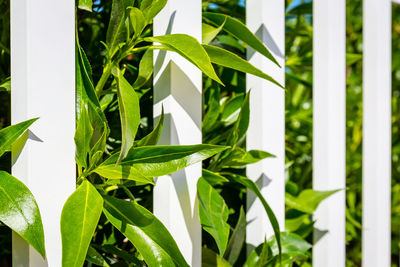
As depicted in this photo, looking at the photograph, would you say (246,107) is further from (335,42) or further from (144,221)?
(335,42)

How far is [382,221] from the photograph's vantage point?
3.02 feet

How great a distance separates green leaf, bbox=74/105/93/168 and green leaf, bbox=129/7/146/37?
118 millimetres

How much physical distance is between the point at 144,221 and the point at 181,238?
0.41ft

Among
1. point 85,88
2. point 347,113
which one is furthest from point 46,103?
point 347,113

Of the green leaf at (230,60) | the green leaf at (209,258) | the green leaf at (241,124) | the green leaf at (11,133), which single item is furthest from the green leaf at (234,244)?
the green leaf at (11,133)

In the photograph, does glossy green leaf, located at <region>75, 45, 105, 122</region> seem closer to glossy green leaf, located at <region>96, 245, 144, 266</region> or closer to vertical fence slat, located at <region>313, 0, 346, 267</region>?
glossy green leaf, located at <region>96, 245, 144, 266</region>

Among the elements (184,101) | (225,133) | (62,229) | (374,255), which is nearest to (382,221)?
(374,255)

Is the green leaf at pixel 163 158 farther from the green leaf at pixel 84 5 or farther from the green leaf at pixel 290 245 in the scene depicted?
the green leaf at pixel 290 245

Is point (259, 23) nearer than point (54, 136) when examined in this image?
No

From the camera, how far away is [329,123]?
0.78 meters

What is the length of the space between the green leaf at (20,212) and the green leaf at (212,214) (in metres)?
0.21

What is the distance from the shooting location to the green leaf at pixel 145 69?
523mm

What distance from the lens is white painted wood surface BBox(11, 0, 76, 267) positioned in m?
0.45

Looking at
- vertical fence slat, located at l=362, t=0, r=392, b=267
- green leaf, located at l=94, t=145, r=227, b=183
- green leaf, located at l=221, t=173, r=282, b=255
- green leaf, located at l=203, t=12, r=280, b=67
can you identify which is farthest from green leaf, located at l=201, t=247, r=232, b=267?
vertical fence slat, located at l=362, t=0, r=392, b=267
